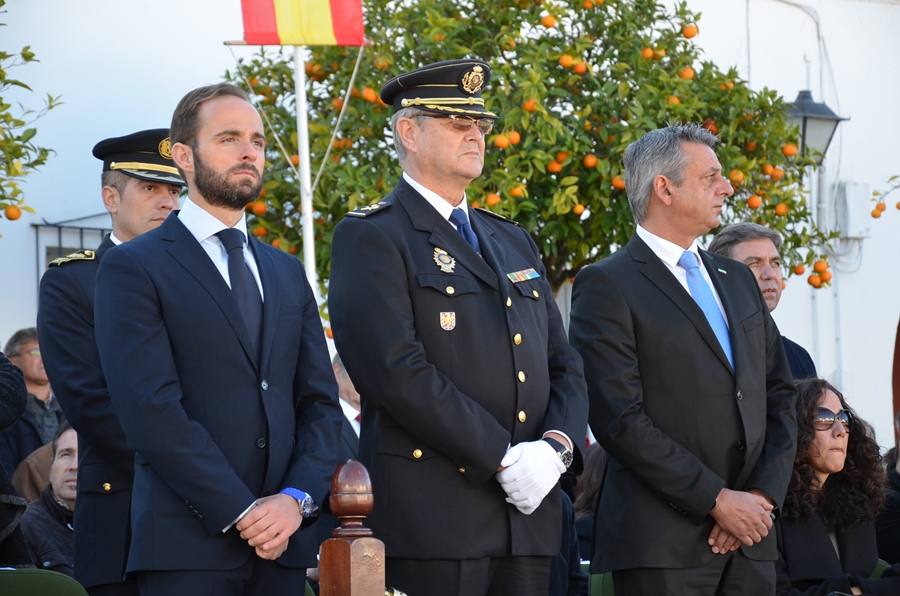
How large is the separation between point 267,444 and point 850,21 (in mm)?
9273

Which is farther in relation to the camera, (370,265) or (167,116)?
(167,116)

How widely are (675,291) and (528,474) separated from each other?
3.23ft

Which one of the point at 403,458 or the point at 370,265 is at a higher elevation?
the point at 370,265

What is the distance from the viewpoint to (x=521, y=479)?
302 centimetres

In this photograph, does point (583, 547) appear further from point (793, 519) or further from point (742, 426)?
point (742, 426)

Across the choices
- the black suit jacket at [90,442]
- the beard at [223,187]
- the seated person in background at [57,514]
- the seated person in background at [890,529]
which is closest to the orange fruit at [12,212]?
the seated person in background at [57,514]

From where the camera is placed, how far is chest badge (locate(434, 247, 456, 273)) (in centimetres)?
324

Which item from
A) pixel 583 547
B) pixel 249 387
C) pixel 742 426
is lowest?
pixel 583 547

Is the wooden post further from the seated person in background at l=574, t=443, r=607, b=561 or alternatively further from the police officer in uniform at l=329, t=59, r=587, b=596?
the seated person in background at l=574, t=443, r=607, b=561

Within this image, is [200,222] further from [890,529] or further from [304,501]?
[890,529]

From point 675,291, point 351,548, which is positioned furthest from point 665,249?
point 351,548

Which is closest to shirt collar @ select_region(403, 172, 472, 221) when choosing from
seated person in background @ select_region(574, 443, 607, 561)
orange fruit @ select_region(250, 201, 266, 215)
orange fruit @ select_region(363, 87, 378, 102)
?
seated person in background @ select_region(574, 443, 607, 561)

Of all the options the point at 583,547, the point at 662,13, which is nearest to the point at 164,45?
the point at 662,13

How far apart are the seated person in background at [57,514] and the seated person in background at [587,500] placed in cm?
194
